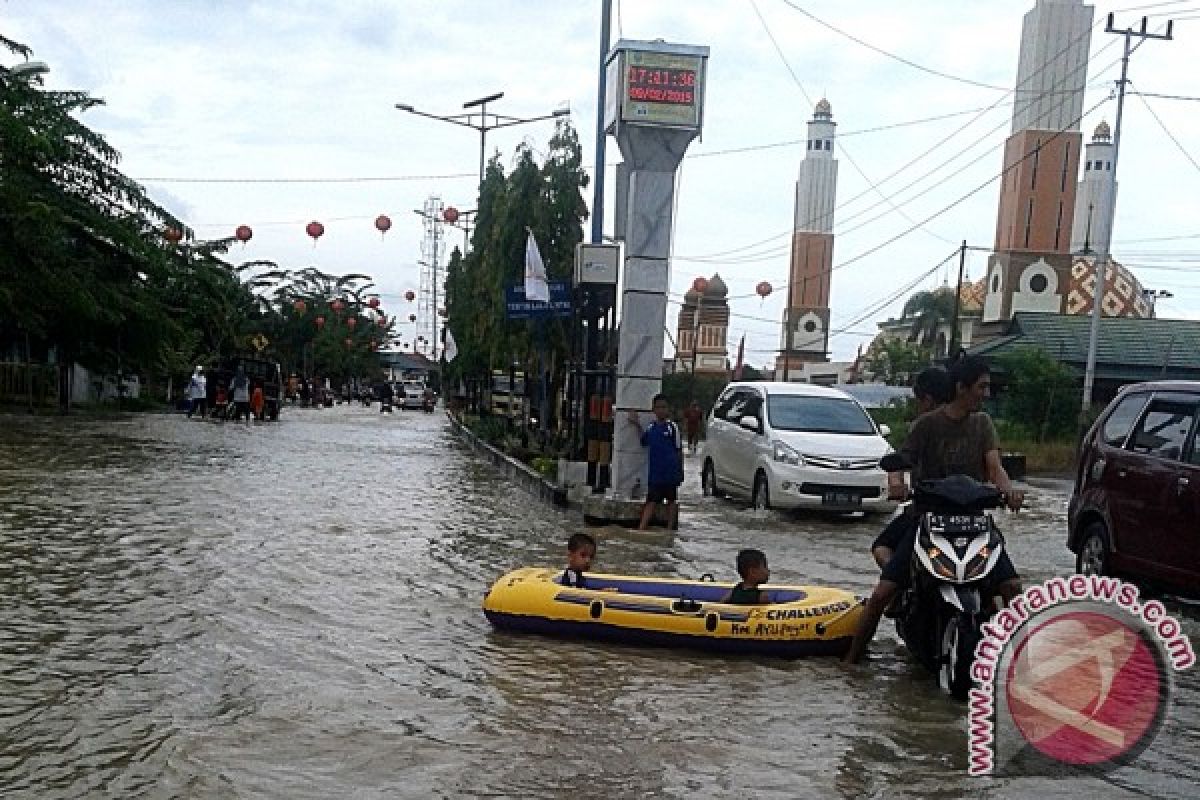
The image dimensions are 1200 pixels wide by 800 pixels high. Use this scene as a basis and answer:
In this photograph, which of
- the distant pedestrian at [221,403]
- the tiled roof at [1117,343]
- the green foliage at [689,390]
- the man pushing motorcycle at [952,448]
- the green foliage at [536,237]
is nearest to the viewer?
the man pushing motorcycle at [952,448]

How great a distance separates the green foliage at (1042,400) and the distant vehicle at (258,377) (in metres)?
21.0

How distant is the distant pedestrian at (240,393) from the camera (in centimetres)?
3194

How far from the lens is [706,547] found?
37.6 ft

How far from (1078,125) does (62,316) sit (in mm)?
33548

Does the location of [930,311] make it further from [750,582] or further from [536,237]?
[750,582]

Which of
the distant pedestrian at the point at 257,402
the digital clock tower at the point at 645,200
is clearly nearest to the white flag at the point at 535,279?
the digital clock tower at the point at 645,200

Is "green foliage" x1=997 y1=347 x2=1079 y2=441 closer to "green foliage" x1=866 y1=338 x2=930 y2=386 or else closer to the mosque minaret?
"green foliage" x1=866 y1=338 x2=930 y2=386

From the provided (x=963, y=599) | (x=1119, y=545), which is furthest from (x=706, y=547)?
(x=963, y=599)

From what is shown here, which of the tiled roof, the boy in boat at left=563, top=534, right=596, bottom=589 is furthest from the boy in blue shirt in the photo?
the tiled roof

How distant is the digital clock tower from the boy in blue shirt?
1.09 feet

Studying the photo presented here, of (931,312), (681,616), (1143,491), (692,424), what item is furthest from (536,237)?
(931,312)

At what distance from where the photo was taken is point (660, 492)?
11961mm

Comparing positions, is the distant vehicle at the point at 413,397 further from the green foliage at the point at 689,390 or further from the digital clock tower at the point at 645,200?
the digital clock tower at the point at 645,200

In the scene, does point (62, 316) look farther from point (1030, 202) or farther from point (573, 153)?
point (1030, 202)
